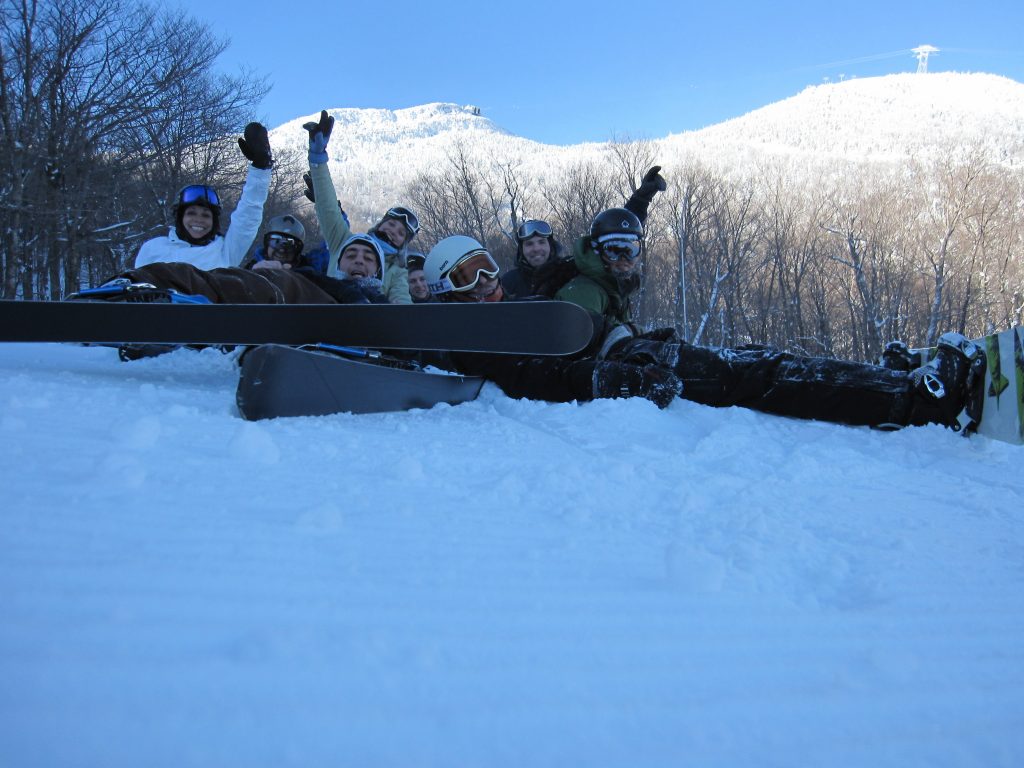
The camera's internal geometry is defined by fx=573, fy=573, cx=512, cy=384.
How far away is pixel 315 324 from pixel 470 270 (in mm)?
978

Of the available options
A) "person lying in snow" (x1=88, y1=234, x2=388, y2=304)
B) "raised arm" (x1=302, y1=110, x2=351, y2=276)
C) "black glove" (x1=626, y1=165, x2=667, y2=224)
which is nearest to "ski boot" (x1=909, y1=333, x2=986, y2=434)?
"person lying in snow" (x1=88, y1=234, x2=388, y2=304)

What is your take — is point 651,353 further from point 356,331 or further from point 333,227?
point 333,227

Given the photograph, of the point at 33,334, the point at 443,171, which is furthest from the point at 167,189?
the point at 33,334

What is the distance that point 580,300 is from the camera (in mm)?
3240

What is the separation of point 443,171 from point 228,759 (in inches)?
770

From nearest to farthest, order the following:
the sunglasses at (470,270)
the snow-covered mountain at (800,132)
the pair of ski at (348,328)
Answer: the pair of ski at (348,328) < the sunglasses at (470,270) < the snow-covered mountain at (800,132)

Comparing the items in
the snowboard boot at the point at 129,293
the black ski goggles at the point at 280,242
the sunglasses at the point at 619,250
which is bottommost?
the snowboard boot at the point at 129,293

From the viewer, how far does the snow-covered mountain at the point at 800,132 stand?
67.7 meters

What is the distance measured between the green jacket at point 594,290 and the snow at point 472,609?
1.84 meters

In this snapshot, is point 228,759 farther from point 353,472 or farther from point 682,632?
point 353,472

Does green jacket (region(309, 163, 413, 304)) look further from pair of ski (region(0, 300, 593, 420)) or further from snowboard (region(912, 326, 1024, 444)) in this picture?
snowboard (region(912, 326, 1024, 444))

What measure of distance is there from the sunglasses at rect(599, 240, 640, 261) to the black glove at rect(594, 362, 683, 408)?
2.89ft

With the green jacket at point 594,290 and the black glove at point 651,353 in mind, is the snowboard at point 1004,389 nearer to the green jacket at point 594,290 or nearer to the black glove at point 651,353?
the black glove at point 651,353

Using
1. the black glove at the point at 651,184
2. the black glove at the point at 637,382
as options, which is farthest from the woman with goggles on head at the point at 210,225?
the black glove at the point at 651,184
